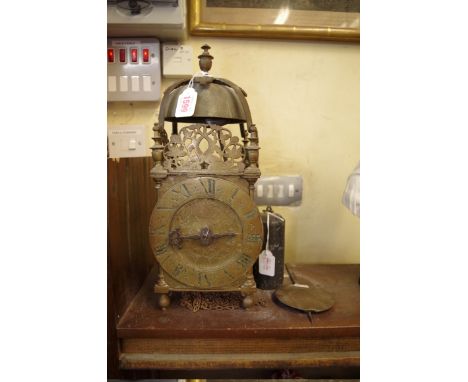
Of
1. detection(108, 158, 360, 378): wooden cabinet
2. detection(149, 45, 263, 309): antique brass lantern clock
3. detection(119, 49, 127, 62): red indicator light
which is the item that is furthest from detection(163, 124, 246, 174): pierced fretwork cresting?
detection(119, 49, 127, 62): red indicator light

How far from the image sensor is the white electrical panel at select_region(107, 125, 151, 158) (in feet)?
4.35

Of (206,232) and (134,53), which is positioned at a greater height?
(134,53)

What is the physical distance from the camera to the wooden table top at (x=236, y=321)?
84 centimetres

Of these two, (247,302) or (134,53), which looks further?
(134,53)

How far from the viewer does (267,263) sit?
41.2 inches

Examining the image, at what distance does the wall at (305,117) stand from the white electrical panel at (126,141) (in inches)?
1.7

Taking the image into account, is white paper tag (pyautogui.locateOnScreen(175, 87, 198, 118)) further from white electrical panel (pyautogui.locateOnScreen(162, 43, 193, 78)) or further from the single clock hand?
white electrical panel (pyautogui.locateOnScreen(162, 43, 193, 78))

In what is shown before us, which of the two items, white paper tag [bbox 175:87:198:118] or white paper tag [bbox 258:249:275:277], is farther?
white paper tag [bbox 258:249:275:277]

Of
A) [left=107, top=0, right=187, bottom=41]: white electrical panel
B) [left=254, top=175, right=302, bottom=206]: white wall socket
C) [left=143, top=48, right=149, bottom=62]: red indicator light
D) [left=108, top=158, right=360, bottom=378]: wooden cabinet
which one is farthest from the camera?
[left=254, top=175, right=302, bottom=206]: white wall socket

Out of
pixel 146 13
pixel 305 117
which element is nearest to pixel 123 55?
pixel 146 13

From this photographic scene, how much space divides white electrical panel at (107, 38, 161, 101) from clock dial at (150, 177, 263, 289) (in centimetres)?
62

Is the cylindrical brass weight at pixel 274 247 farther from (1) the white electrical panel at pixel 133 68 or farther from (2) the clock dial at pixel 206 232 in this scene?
(1) the white electrical panel at pixel 133 68

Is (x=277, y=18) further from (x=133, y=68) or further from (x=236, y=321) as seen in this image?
(x=236, y=321)

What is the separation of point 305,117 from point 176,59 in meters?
0.59
